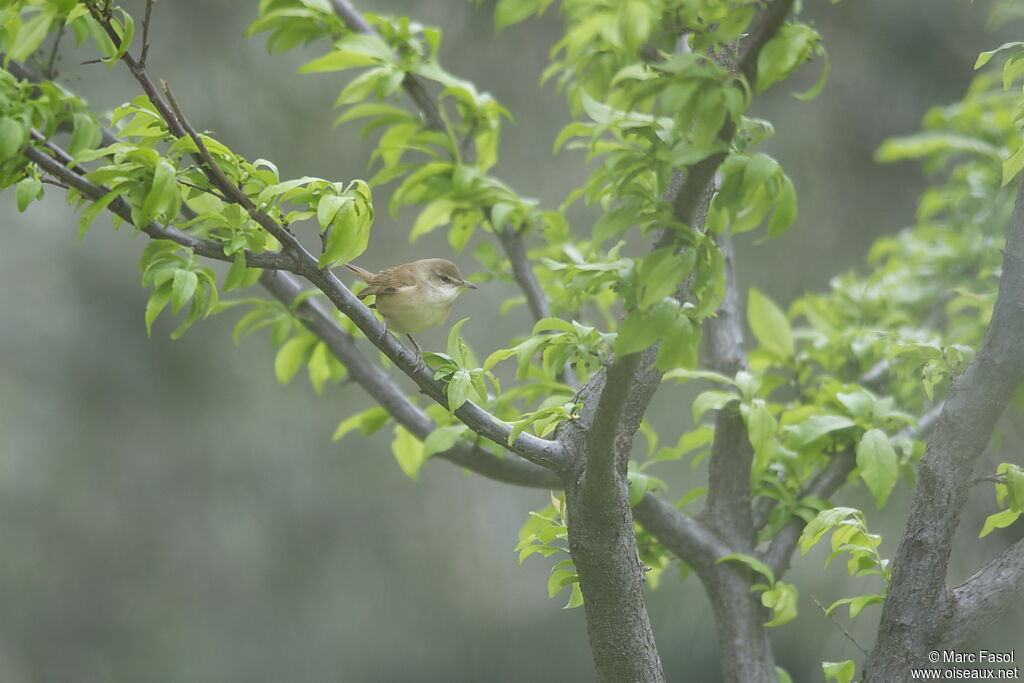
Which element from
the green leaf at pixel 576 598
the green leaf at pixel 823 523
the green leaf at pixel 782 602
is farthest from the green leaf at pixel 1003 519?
the green leaf at pixel 576 598

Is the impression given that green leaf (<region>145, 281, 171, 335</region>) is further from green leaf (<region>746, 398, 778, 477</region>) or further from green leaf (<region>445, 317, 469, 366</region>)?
green leaf (<region>746, 398, 778, 477</region>)

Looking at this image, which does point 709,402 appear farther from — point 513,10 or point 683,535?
point 513,10

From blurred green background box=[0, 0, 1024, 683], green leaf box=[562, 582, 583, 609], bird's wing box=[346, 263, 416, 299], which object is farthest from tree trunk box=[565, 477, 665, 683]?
blurred green background box=[0, 0, 1024, 683]

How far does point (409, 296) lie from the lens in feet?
4.74

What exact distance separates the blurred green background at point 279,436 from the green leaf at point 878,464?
132 cm

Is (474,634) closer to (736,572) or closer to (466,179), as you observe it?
(736,572)

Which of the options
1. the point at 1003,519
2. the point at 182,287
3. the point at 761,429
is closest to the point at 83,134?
the point at 182,287

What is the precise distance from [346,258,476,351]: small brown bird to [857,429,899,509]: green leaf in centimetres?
66

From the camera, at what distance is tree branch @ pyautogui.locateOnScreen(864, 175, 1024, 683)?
1004 millimetres

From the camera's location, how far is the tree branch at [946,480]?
1.00m

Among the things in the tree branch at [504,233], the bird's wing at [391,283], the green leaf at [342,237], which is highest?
the tree branch at [504,233]

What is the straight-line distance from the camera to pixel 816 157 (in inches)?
106

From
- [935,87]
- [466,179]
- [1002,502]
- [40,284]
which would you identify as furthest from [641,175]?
[40,284]

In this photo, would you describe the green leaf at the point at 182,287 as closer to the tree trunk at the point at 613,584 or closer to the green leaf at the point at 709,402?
the tree trunk at the point at 613,584
